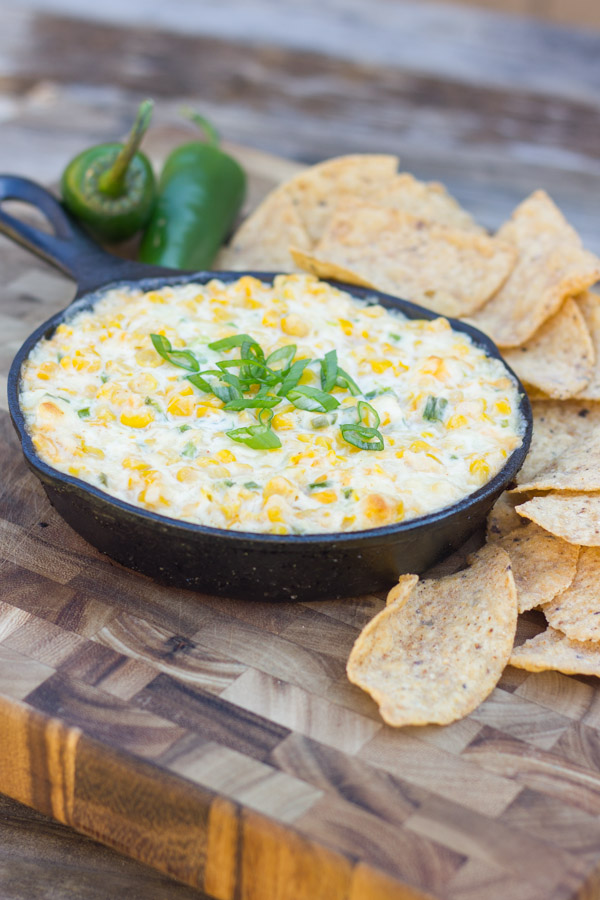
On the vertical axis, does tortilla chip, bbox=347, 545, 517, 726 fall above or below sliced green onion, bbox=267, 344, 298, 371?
below

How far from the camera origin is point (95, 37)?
28.9ft

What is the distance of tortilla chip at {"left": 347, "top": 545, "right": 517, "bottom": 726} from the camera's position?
306 cm

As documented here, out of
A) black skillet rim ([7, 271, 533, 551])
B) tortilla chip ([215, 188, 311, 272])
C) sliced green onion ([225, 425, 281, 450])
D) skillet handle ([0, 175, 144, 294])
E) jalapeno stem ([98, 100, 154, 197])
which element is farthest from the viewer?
tortilla chip ([215, 188, 311, 272])

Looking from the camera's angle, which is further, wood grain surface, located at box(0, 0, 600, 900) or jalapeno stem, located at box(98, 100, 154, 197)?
jalapeno stem, located at box(98, 100, 154, 197)

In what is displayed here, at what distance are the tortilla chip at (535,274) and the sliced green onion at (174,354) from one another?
1.36 m

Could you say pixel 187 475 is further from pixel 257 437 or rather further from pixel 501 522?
pixel 501 522

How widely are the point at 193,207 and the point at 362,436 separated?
2350 mm

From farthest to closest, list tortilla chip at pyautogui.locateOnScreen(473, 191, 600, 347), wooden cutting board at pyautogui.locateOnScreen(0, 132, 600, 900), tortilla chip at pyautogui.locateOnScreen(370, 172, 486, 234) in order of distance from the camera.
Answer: tortilla chip at pyautogui.locateOnScreen(370, 172, 486, 234)
tortilla chip at pyautogui.locateOnScreen(473, 191, 600, 347)
wooden cutting board at pyautogui.locateOnScreen(0, 132, 600, 900)

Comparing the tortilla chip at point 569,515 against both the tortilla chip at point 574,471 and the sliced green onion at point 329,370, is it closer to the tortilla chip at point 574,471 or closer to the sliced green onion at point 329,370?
the tortilla chip at point 574,471

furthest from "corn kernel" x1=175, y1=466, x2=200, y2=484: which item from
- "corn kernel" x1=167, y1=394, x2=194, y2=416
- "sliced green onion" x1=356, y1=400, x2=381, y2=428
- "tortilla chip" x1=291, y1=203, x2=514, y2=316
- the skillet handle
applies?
"tortilla chip" x1=291, y1=203, x2=514, y2=316

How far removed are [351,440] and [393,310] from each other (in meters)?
1.12

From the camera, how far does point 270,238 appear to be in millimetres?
5309

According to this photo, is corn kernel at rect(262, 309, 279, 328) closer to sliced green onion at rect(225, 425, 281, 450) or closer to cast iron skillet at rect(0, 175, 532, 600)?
sliced green onion at rect(225, 425, 281, 450)

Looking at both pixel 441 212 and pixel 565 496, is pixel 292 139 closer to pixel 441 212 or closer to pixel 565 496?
pixel 441 212
